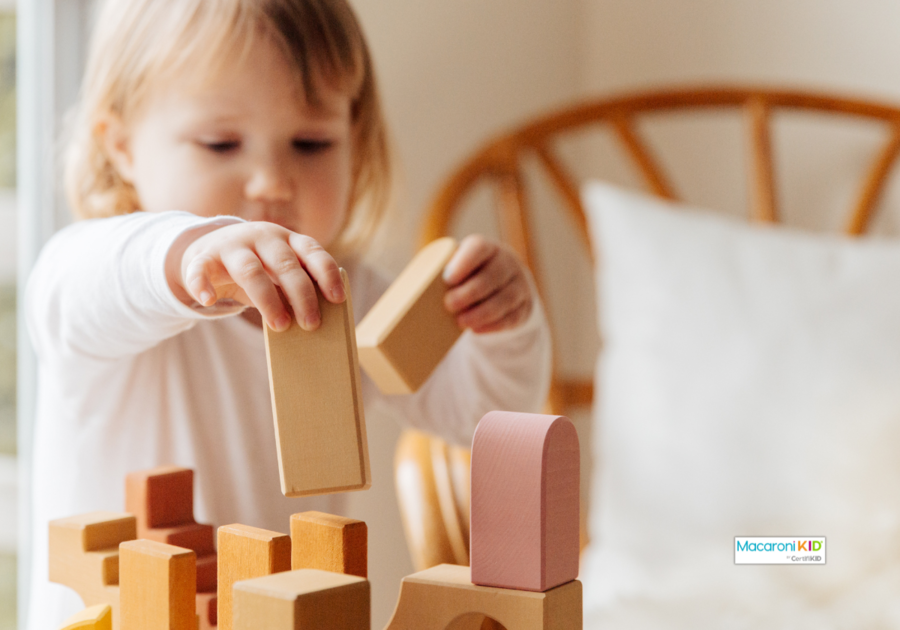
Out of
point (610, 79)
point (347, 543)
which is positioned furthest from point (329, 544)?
point (610, 79)

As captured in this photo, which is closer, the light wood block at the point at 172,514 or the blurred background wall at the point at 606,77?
the light wood block at the point at 172,514

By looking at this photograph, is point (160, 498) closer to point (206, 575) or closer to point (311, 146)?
point (206, 575)

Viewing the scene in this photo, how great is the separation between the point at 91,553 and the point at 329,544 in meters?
0.10

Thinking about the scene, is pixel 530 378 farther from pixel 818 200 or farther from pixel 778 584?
pixel 818 200

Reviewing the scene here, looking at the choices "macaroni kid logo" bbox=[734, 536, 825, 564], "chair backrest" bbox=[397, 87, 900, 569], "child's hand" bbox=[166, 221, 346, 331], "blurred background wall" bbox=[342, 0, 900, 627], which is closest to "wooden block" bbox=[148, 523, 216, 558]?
"child's hand" bbox=[166, 221, 346, 331]

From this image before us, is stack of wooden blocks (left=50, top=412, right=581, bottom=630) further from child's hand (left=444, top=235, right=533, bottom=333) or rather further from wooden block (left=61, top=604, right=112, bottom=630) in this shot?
child's hand (left=444, top=235, right=533, bottom=333)

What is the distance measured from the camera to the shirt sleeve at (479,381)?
489 mm

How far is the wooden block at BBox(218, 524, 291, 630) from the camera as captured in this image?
283 millimetres

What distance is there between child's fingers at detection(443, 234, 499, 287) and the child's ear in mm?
143

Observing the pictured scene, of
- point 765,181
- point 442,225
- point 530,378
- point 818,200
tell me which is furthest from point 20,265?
point 818,200

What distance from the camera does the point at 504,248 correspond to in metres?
0.44

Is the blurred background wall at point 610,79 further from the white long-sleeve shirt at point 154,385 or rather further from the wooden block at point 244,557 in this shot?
the wooden block at point 244,557

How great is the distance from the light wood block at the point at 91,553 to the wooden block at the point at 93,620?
0.03 feet

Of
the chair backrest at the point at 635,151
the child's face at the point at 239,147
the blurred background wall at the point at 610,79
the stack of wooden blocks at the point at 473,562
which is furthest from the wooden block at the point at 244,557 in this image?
the chair backrest at the point at 635,151
